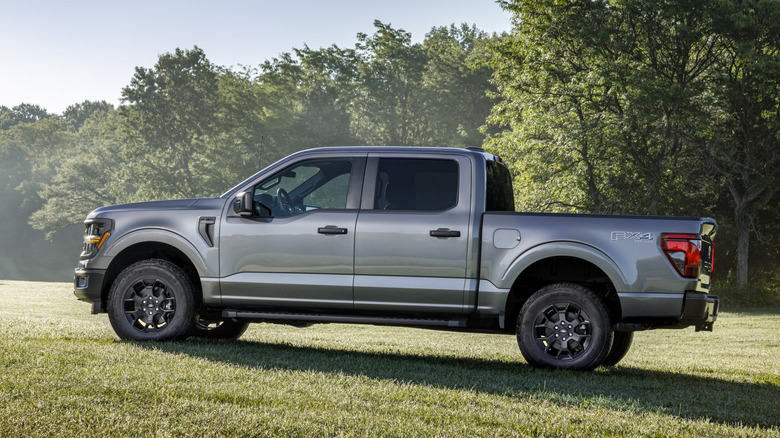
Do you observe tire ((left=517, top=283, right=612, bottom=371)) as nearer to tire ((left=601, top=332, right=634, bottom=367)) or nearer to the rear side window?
the rear side window

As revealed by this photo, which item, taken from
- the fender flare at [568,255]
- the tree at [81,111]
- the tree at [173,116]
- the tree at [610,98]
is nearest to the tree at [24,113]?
the tree at [81,111]

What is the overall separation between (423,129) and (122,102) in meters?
24.5

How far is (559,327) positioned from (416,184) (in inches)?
78.4

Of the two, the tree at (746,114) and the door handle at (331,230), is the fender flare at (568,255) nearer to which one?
the door handle at (331,230)

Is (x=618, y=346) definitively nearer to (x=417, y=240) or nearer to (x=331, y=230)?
(x=417, y=240)

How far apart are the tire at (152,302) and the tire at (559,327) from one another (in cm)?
350

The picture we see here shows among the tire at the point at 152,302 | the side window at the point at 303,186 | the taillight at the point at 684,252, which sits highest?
the side window at the point at 303,186

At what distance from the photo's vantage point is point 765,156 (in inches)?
1105

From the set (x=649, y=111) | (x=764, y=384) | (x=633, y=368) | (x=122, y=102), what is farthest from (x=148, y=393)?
(x=122, y=102)

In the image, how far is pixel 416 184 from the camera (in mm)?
7805

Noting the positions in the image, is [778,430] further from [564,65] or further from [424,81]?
[424,81]

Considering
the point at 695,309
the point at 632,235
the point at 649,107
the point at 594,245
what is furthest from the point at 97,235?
the point at 649,107

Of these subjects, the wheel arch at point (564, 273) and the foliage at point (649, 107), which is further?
the foliage at point (649, 107)

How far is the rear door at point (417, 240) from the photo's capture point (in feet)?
24.1
